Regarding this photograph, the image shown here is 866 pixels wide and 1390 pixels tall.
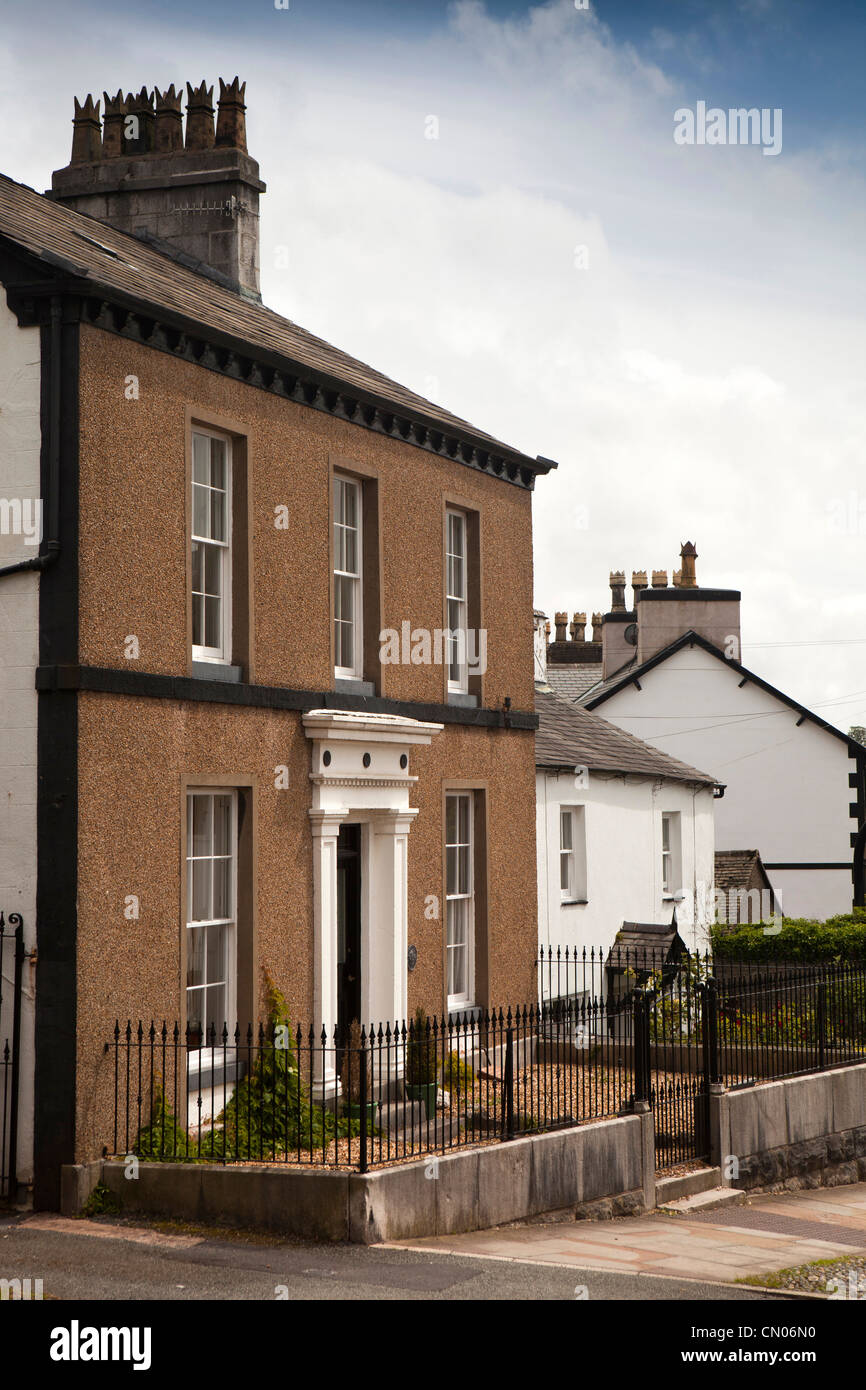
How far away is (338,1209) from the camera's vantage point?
1073cm

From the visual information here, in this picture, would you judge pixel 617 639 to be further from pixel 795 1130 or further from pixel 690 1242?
pixel 690 1242

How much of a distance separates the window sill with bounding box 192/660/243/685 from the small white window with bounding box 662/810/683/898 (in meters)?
14.6

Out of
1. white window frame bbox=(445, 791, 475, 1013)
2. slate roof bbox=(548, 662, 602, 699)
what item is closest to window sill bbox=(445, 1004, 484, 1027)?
white window frame bbox=(445, 791, 475, 1013)

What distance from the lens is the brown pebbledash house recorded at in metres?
11.8

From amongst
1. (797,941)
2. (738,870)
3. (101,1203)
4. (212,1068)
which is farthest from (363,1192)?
(738,870)

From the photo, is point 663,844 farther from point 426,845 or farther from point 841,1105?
point 426,845

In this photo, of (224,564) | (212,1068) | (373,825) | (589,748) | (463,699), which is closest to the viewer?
(212,1068)

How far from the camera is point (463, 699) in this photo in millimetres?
17781

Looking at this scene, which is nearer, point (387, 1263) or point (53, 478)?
point (387, 1263)

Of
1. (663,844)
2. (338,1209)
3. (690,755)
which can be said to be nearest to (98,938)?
(338,1209)

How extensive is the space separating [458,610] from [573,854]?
253 inches

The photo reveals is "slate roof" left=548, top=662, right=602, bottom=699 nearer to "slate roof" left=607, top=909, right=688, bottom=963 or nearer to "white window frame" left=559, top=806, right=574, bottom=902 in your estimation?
"slate roof" left=607, top=909, right=688, bottom=963

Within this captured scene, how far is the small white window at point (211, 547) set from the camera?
535 inches

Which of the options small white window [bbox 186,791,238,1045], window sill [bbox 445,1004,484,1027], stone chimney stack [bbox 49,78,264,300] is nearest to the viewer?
small white window [bbox 186,791,238,1045]
